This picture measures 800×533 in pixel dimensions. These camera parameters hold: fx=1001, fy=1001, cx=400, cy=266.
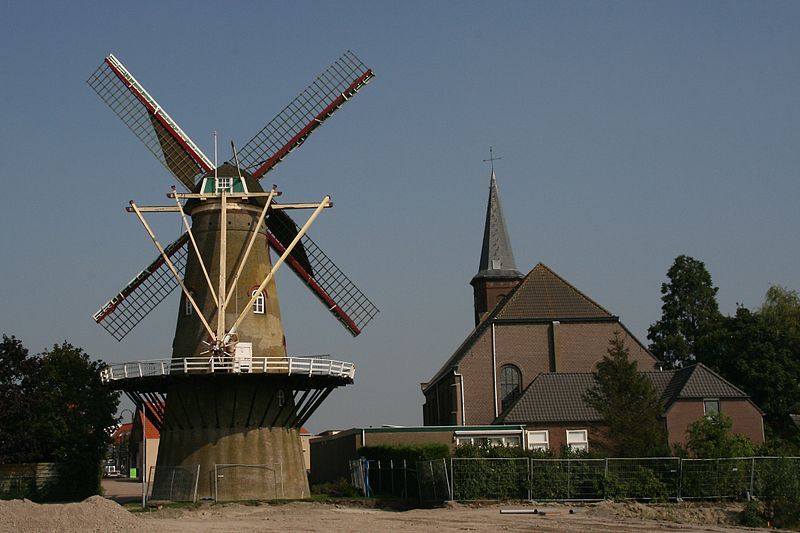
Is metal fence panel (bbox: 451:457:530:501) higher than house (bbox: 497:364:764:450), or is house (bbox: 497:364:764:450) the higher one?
house (bbox: 497:364:764:450)

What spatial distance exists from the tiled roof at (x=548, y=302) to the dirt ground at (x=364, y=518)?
22.6 metres

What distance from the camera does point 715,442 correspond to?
120ft

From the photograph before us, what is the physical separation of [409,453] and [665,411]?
15.1 meters

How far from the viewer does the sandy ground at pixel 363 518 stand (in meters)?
25.6

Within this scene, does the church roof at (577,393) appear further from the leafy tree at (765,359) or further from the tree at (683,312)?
the tree at (683,312)

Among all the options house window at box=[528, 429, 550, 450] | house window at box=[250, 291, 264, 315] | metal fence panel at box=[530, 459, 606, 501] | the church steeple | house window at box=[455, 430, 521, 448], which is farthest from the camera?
the church steeple

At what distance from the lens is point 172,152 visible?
3950 centimetres

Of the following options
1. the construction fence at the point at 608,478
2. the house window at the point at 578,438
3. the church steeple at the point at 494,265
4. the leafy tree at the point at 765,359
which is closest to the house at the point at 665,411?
the house window at the point at 578,438

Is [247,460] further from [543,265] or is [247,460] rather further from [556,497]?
[543,265]

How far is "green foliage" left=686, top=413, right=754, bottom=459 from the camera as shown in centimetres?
3494

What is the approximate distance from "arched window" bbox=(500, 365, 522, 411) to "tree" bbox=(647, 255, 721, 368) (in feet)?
73.4

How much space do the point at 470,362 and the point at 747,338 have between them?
1921cm

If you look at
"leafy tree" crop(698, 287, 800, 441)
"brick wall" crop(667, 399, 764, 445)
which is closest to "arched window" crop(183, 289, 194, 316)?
"brick wall" crop(667, 399, 764, 445)

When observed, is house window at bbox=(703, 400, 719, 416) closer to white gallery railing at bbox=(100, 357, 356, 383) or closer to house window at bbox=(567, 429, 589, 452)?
house window at bbox=(567, 429, 589, 452)
